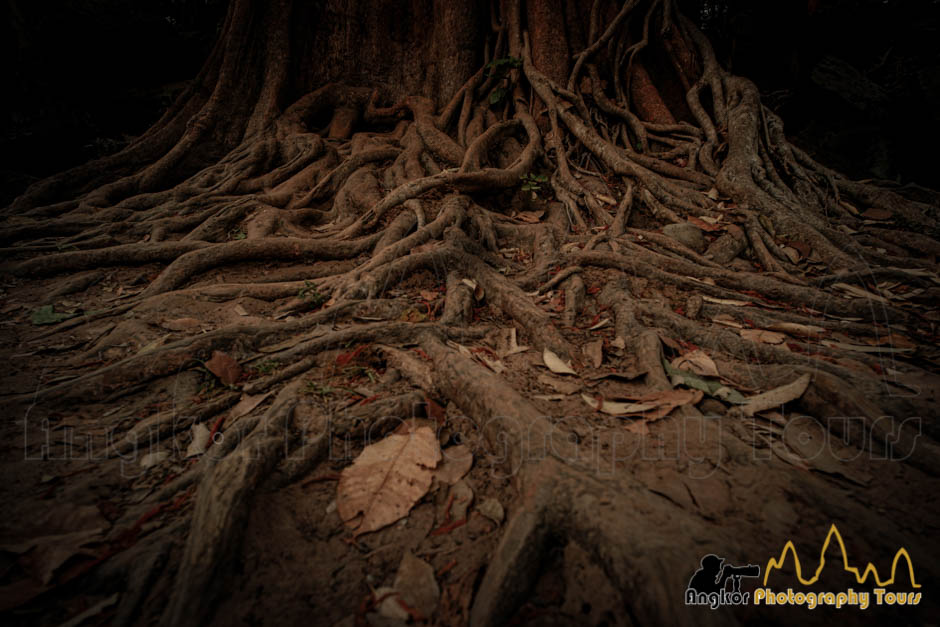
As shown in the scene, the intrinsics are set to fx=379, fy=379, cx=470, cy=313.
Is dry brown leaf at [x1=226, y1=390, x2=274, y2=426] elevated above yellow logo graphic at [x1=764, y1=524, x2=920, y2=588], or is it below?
below

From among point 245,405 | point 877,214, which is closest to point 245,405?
point 245,405

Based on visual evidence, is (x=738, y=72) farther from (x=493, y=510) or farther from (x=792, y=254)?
(x=493, y=510)

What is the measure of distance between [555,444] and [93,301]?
3.36 metres

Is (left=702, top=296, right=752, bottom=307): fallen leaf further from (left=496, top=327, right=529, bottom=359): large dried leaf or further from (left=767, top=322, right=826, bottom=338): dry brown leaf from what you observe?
(left=496, top=327, right=529, bottom=359): large dried leaf

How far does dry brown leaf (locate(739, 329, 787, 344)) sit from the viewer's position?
220 cm

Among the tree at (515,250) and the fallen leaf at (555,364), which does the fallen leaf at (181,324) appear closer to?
the tree at (515,250)

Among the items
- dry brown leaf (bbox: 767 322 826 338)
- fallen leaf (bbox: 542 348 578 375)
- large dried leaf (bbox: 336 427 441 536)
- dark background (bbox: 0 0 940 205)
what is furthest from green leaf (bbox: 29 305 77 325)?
dry brown leaf (bbox: 767 322 826 338)

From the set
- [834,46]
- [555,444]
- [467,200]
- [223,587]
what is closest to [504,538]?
[555,444]

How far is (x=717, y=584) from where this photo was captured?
1.03 meters

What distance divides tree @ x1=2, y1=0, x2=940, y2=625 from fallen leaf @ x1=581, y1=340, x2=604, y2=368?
5.3 inches

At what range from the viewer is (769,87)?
8.21 m

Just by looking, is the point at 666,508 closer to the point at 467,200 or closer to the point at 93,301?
the point at 467,200

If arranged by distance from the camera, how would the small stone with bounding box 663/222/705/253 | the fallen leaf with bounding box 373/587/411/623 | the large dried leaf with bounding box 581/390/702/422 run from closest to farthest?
the fallen leaf with bounding box 373/587/411/623 < the large dried leaf with bounding box 581/390/702/422 < the small stone with bounding box 663/222/705/253

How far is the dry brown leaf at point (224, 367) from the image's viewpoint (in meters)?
1.89
